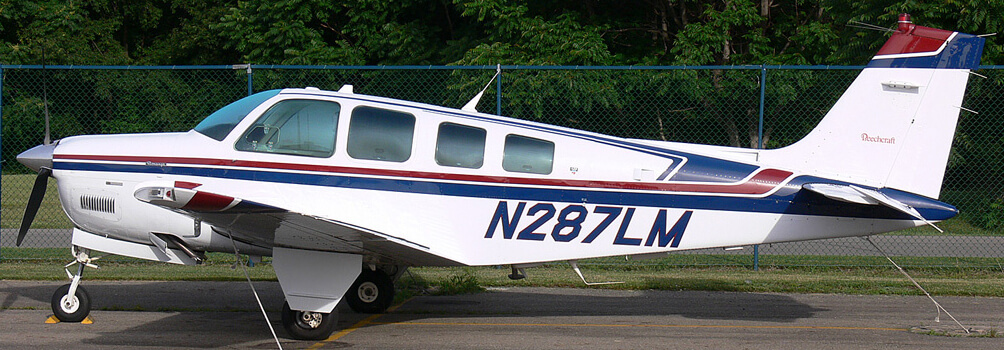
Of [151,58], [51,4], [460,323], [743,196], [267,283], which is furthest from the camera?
[151,58]

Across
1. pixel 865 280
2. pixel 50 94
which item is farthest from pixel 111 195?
pixel 50 94

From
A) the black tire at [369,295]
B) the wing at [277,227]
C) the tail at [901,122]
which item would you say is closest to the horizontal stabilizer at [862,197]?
the tail at [901,122]

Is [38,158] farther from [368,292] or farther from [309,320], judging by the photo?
[368,292]

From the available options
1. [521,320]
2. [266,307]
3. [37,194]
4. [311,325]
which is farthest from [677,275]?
[37,194]

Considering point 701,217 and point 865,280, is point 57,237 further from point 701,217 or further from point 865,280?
point 865,280

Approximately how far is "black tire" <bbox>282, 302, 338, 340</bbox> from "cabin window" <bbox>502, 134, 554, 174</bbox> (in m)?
→ 1.98

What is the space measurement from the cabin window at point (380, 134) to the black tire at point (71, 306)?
3.01 m

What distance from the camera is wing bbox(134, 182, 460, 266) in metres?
6.22

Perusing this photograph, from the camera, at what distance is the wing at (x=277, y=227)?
6224 mm

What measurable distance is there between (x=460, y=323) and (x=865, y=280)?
5599mm

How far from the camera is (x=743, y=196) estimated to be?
7.93 m

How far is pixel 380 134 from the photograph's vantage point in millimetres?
7895

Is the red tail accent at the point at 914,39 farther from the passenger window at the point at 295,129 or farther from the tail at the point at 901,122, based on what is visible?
the passenger window at the point at 295,129

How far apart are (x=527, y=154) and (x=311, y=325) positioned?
236 centimetres
